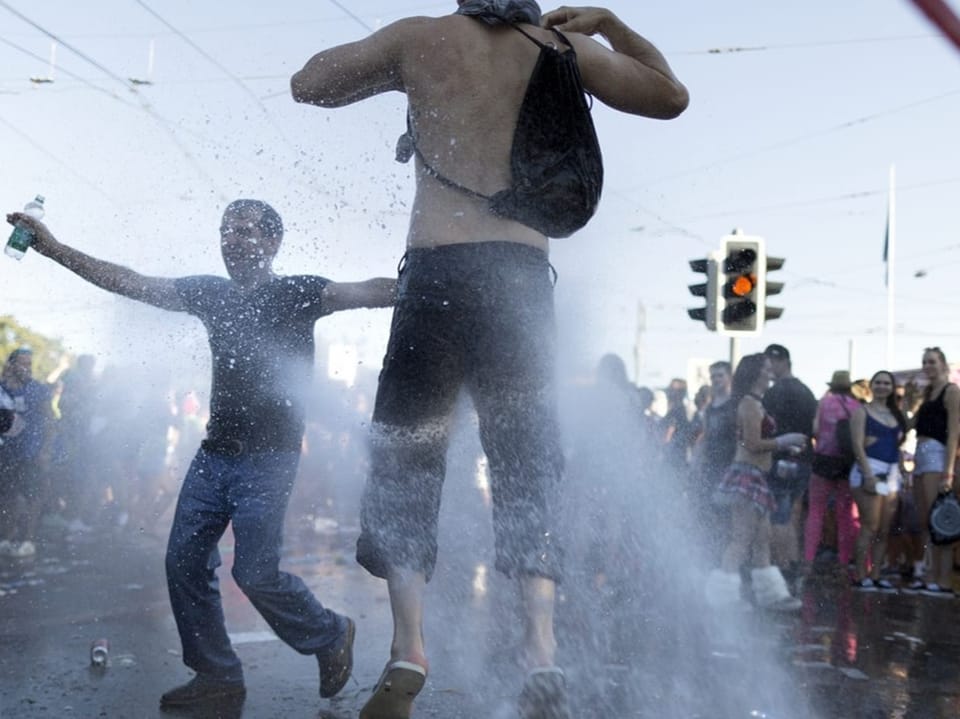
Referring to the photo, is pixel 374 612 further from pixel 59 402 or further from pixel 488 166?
pixel 59 402

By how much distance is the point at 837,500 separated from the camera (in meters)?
10.9

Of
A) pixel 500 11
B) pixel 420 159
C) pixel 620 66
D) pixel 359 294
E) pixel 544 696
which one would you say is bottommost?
pixel 544 696

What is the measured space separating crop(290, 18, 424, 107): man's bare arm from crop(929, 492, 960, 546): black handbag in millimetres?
7089

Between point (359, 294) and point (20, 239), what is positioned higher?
point (20, 239)

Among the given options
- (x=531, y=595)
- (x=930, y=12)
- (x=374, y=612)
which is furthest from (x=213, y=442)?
(x=930, y=12)

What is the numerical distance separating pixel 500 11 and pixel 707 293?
8868 millimetres

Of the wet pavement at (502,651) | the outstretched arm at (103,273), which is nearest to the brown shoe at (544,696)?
the wet pavement at (502,651)

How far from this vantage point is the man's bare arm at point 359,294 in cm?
420

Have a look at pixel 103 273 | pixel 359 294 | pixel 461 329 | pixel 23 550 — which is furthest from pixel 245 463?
pixel 23 550

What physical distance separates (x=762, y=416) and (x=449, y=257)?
557 cm

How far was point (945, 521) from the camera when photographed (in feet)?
30.3

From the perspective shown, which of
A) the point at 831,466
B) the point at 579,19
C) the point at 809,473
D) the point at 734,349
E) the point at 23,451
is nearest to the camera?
the point at 579,19

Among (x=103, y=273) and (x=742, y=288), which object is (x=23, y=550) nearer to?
(x=103, y=273)

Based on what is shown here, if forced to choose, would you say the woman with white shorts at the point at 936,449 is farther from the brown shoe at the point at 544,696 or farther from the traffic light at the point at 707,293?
the brown shoe at the point at 544,696
